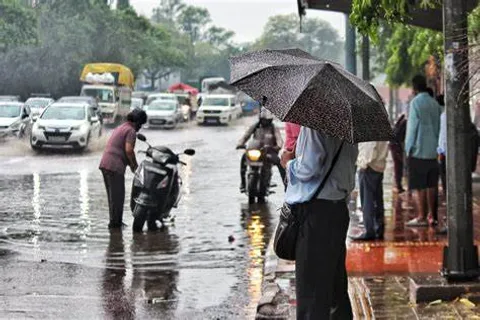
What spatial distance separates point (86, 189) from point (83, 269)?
351 inches

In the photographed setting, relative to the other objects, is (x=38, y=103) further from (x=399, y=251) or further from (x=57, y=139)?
(x=399, y=251)

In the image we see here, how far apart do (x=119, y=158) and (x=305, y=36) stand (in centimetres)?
14091

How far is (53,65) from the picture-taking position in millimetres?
60906

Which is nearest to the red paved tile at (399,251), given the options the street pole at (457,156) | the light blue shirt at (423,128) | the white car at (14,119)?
the light blue shirt at (423,128)

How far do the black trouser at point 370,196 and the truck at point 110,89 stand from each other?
37416 mm

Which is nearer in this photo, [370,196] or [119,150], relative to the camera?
[370,196]

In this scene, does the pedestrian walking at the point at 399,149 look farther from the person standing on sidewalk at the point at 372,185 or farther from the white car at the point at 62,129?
the white car at the point at 62,129

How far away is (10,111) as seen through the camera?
33.5 m

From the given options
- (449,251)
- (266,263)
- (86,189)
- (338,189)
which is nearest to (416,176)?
(266,263)

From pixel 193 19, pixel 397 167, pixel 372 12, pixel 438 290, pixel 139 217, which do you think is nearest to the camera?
pixel 372 12

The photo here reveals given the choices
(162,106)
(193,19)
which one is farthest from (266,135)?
(193,19)

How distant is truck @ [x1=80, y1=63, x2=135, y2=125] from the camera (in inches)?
1959

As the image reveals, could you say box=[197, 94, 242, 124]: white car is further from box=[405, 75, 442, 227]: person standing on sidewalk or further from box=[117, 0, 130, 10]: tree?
box=[405, 75, 442, 227]: person standing on sidewalk

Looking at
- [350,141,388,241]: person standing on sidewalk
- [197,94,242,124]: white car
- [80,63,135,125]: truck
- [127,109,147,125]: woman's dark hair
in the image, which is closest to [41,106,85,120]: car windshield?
[80,63,135,125]: truck
